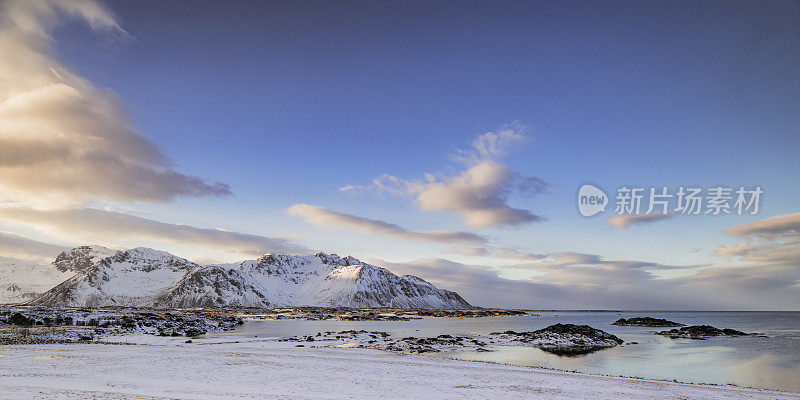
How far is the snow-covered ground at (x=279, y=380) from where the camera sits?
2203 cm

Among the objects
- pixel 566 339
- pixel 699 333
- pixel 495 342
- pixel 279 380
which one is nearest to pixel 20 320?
pixel 279 380

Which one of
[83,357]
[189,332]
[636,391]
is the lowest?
[189,332]

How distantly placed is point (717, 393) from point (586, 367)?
15859 mm

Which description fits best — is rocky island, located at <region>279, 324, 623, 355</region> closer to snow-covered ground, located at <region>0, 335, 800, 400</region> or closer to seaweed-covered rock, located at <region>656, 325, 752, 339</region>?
snow-covered ground, located at <region>0, 335, 800, 400</region>

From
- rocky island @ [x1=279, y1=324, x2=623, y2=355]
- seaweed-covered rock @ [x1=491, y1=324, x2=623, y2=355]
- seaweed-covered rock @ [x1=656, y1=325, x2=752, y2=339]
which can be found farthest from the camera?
seaweed-covered rock @ [x1=656, y1=325, x2=752, y2=339]

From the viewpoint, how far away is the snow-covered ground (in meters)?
22.0

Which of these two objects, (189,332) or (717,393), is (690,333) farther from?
(189,332)

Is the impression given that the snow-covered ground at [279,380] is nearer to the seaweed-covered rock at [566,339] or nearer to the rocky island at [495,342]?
the rocky island at [495,342]

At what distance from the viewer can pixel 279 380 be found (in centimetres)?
2666

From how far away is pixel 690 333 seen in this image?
99.1 m

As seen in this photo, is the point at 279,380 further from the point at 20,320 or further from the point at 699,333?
the point at 699,333

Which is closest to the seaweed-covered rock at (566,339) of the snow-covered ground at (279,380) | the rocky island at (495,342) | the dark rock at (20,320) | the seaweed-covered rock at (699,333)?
the rocky island at (495,342)

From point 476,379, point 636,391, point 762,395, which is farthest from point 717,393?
point 476,379

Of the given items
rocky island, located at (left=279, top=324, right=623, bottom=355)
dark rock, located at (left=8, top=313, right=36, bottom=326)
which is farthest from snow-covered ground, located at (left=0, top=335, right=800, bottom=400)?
dark rock, located at (left=8, top=313, right=36, bottom=326)
